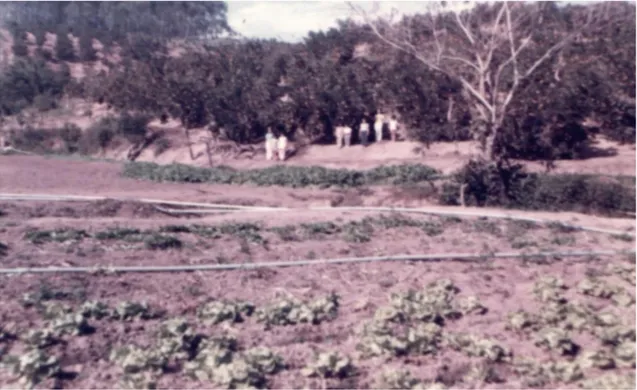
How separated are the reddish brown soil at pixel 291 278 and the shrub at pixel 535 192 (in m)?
0.96

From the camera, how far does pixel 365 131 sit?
24.3 m

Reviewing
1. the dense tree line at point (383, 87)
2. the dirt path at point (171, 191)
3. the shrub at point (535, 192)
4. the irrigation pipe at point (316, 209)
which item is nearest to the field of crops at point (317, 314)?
the irrigation pipe at point (316, 209)

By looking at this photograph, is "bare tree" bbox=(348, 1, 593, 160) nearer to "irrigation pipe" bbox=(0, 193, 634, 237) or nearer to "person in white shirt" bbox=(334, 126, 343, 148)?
"irrigation pipe" bbox=(0, 193, 634, 237)

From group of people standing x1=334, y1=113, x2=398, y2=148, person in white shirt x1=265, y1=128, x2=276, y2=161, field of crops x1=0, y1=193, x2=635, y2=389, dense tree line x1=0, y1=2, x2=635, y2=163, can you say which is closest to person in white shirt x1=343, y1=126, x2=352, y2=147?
group of people standing x1=334, y1=113, x2=398, y2=148

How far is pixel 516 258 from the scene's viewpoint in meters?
7.90

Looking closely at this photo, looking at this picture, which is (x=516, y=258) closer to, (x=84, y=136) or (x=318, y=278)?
(x=318, y=278)

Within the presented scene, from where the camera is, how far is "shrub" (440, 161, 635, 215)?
37.7 feet

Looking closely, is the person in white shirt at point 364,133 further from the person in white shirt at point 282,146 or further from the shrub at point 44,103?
the shrub at point 44,103

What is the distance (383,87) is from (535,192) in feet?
47.7

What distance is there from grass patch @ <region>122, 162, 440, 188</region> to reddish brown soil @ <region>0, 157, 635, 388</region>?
18.2ft

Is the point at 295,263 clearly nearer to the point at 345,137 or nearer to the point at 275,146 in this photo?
the point at 275,146

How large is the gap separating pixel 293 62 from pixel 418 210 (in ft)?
68.8

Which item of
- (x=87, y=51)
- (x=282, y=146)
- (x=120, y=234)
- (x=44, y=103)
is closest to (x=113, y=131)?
(x=44, y=103)

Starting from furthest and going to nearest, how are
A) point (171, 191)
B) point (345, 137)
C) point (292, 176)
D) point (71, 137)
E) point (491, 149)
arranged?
1. point (71, 137)
2. point (345, 137)
3. point (292, 176)
4. point (171, 191)
5. point (491, 149)
